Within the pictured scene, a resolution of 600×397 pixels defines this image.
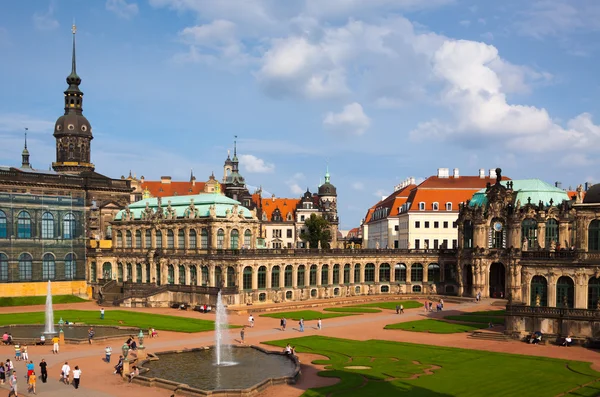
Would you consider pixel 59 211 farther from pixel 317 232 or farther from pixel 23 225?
pixel 317 232

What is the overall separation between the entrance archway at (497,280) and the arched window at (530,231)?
24.1ft

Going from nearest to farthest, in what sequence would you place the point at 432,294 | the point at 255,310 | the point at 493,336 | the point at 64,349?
the point at 64,349 < the point at 493,336 < the point at 255,310 < the point at 432,294

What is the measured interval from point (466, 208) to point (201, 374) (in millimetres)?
66287

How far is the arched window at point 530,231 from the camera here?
96500mm

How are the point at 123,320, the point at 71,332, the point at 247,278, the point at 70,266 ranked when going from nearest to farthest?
1. the point at 71,332
2. the point at 123,320
3. the point at 247,278
4. the point at 70,266

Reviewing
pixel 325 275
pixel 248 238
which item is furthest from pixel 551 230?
pixel 248 238

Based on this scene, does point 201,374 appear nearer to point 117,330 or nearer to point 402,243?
point 117,330

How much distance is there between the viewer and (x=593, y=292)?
62.3 meters

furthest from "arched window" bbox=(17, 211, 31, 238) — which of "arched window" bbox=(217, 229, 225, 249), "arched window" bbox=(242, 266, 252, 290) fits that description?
"arched window" bbox=(242, 266, 252, 290)

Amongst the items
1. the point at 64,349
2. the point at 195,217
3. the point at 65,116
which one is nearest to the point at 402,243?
the point at 195,217

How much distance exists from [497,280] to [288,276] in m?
32.0

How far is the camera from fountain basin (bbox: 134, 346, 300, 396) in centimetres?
4341

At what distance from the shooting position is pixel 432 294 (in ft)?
366

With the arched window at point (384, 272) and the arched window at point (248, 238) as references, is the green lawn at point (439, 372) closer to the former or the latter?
the arched window at point (248, 238)
